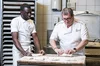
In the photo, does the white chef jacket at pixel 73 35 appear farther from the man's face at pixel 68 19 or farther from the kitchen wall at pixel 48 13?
the kitchen wall at pixel 48 13

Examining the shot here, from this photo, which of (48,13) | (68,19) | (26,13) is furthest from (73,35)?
(48,13)

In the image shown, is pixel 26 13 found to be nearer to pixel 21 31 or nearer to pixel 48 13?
pixel 21 31

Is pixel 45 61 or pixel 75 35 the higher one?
pixel 75 35

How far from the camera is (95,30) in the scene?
425 cm

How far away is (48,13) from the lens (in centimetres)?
439

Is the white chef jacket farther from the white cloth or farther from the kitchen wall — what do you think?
the kitchen wall

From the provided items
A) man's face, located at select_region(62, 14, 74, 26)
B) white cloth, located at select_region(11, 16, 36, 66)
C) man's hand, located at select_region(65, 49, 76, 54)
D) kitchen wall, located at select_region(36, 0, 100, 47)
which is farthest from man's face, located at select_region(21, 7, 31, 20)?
kitchen wall, located at select_region(36, 0, 100, 47)

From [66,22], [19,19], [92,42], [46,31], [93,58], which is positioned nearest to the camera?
[66,22]

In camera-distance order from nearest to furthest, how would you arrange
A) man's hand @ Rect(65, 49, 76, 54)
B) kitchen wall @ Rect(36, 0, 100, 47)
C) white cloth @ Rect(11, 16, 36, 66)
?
man's hand @ Rect(65, 49, 76, 54) → white cloth @ Rect(11, 16, 36, 66) → kitchen wall @ Rect(36, 0, 100, 47)

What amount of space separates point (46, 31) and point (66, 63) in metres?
2.13

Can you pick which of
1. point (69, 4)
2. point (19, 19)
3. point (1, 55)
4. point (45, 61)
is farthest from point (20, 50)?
point (69, 4)

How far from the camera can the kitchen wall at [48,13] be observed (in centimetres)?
431

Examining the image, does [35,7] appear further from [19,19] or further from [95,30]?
[95,30]

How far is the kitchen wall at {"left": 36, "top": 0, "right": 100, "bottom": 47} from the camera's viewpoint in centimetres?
431
